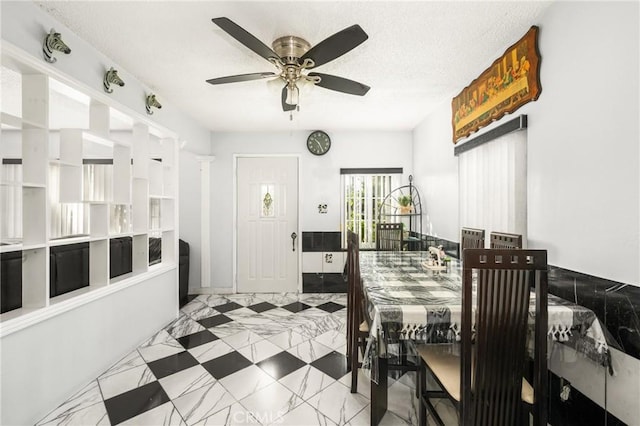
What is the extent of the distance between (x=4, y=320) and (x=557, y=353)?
3.17 metres

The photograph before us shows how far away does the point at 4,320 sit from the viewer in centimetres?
154

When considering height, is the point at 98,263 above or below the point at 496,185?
below

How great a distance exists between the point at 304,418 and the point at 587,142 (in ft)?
7.34

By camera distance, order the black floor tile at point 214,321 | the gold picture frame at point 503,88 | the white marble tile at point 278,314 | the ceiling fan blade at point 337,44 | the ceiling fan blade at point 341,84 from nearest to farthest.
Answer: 1. the ceiling fan blade at point 337,44
2. the gold picture frame at point 503,88
3. the ceiling fan blade at point 341,84
4. the black floor tile at point 214,321
5. the white marble tile at point 278,314

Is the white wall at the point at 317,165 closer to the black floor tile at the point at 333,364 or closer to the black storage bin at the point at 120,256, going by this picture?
the black storage bin at the point at 120,256

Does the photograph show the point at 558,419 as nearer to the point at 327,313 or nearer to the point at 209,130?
the point at 327,313

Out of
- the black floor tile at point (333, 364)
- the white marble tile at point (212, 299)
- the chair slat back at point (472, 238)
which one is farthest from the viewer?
the white marble tile at point (212, 299)

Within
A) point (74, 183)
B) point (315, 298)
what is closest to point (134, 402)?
point (74, 183)

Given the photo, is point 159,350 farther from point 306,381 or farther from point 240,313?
point 306,381

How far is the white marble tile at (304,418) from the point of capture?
66.3 inches

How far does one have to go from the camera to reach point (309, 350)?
2.54 meters

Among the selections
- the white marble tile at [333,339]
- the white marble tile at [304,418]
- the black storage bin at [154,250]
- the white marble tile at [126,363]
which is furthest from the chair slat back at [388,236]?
the black storage bin at [154,250]

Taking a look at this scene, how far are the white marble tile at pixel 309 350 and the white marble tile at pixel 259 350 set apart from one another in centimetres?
16

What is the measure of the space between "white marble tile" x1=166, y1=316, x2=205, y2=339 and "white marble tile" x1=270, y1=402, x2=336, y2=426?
1643 millimetres
